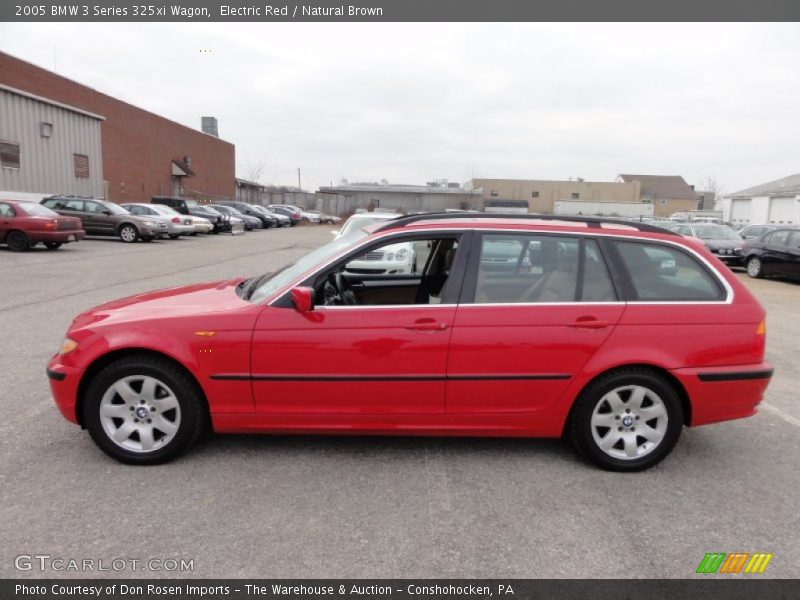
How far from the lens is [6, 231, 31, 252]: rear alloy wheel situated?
15883mm

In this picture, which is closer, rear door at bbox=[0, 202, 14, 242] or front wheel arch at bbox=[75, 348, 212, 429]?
front wheel arch at bbox=[75, 348, 212, 429]

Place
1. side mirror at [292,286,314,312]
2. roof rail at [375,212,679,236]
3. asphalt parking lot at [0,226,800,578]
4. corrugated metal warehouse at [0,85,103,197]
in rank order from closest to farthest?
asphalt parking lot at [0,226,800,578] → side mirror at [292,286,314,312] → roof rail at [375,212,679,236] → corrugated metal warehouse at [0,85,103,197]

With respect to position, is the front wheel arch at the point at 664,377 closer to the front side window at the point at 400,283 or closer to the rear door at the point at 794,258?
the front side window at the point at 400,283

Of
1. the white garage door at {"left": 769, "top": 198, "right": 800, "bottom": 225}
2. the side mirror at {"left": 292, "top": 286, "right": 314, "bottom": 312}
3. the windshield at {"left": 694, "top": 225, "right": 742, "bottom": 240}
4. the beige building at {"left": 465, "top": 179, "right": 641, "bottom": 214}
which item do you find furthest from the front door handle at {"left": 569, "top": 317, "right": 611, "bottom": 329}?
the beige building at {"left": 465, "top": 179, "right": 641, "bottom": 214}

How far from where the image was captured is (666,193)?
79750 mm

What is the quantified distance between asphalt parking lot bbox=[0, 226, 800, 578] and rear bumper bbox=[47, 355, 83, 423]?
332mm

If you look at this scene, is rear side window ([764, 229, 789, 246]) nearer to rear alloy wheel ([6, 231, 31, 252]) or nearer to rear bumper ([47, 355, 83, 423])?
rear bumper ([47, 355, 83, 423])

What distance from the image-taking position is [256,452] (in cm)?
376

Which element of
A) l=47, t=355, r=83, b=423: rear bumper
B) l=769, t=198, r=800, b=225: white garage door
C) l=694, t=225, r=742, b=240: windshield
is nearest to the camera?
l=47, t=355, r=83, b=423: rear bumper

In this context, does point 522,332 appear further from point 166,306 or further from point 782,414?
point 782,414

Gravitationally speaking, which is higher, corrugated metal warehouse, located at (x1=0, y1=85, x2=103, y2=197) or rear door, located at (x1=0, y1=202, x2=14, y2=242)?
corrugated metal warehouse, located at (x1=0, y1=85, x2=103, y2=197)

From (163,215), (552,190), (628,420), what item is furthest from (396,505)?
(552,190)

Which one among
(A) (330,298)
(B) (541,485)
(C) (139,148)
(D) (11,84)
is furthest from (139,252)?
(C) (139,148)
